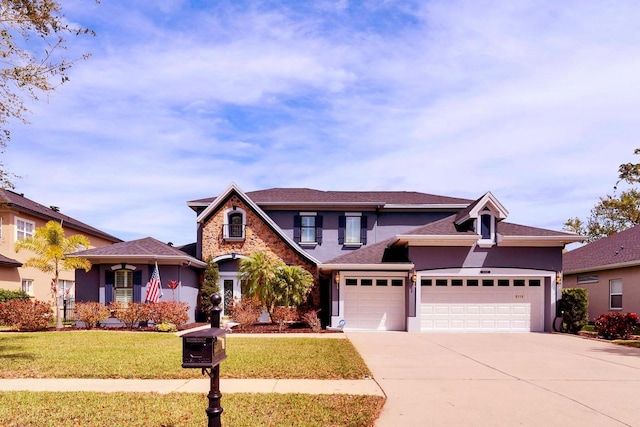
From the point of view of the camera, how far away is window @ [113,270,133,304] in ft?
74.5

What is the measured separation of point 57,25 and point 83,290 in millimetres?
14584

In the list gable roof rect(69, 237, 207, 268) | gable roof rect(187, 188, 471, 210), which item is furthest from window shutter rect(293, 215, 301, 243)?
gable roof rect(69, 237, 207, 268)

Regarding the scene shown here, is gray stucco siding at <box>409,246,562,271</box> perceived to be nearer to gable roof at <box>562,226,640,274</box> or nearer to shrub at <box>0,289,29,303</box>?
gable roof at <box>562,226,640,274</box>

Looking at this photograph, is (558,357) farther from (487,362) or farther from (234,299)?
(234,299)

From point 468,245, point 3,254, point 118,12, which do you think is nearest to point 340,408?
point 118,12

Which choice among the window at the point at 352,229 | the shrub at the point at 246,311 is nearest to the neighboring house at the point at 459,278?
the shrub at the point at 246,311

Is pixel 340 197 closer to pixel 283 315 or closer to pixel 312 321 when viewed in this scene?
pixel 312 321

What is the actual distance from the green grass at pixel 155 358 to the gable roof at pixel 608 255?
578 inches

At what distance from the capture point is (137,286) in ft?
73.4

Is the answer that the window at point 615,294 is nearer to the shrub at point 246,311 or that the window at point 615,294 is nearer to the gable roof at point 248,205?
the gable roof at point 248,205

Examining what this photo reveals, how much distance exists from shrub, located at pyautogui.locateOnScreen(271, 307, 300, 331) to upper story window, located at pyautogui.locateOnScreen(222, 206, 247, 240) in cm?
529

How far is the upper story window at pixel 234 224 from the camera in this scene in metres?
25.1

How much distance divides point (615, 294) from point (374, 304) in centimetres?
1224

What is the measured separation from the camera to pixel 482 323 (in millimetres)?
21125
